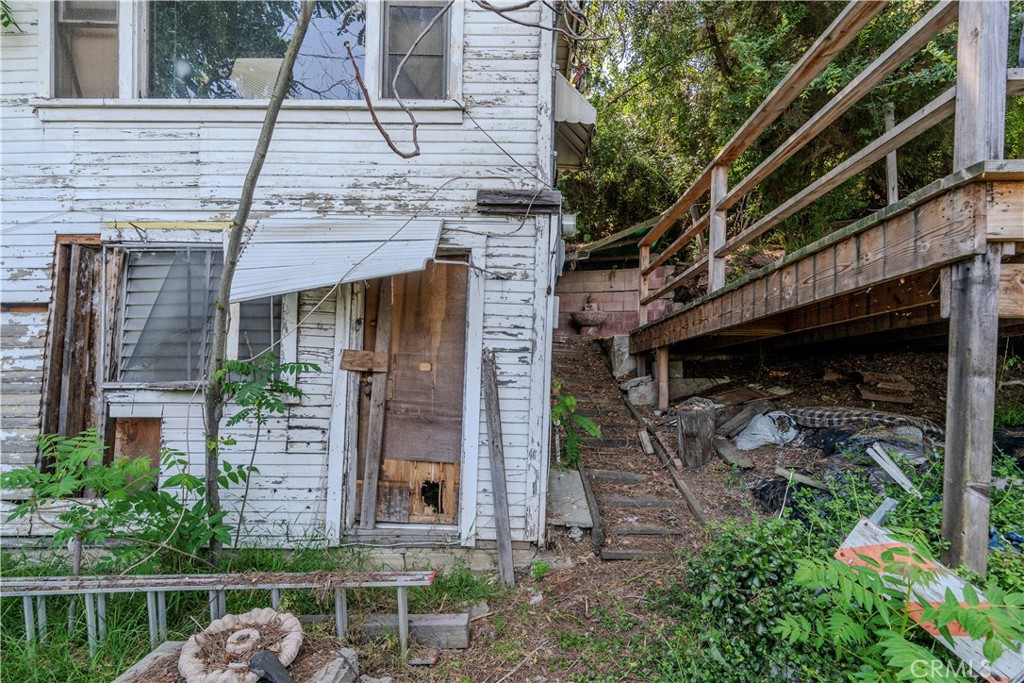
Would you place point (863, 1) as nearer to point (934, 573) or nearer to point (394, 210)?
point (934, 573)

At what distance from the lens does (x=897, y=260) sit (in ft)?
7.22

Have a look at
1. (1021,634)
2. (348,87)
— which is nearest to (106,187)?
(348,87)

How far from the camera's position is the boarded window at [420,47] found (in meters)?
3.53

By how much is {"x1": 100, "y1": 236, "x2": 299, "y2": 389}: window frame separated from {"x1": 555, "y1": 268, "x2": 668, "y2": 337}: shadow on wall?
6050 mm

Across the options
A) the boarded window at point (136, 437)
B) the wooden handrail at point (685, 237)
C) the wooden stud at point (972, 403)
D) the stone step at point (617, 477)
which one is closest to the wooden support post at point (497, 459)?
the stone step at point (617, 477)

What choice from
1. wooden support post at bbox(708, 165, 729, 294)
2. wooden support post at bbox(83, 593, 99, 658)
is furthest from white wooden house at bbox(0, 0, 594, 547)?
wooden support post at bbox(708, 165, 729, 294)

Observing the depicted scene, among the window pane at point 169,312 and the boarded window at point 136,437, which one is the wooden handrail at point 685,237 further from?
the boarded window at point 136,437

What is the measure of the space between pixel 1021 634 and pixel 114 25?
642cm

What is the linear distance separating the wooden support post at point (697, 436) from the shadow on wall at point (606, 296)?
172 inches

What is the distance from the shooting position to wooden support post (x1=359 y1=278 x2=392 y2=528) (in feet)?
11.4

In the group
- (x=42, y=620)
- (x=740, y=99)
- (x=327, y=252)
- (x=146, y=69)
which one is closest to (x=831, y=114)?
(x=327, y=252)

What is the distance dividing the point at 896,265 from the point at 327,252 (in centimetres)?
325

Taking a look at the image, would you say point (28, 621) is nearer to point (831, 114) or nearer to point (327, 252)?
point (327, 252)

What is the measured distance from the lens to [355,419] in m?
3.49
